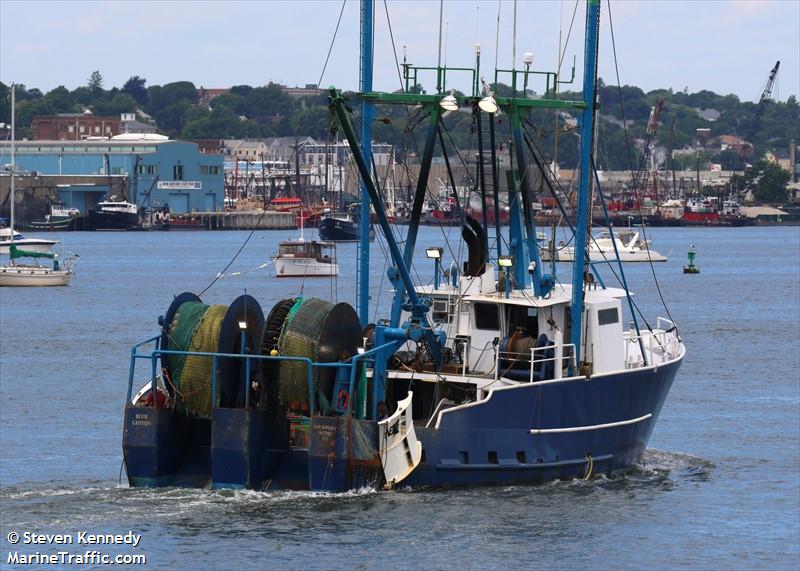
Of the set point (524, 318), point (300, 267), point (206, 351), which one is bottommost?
point (300, 267)

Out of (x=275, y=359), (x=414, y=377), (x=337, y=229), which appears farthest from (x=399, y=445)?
(x=337, y=229)

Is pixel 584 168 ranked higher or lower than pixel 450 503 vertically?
higher

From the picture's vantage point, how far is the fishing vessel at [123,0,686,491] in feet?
97.1

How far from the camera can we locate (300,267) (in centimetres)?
10862

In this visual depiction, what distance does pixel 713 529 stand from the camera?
3042 centimetres

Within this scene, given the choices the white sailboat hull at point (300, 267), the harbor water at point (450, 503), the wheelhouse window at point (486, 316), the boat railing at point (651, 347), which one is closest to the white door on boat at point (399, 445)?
the harbor water at point (450, 503)

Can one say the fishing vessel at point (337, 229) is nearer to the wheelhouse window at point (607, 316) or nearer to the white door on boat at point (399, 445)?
the wheelhouse window at point (607, 316)

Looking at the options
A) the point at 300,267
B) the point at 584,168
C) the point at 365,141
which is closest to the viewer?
the point at 584,168

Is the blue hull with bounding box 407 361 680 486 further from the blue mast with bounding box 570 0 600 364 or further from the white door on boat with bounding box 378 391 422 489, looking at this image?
the blue mast with bounding box 570 0 600 364

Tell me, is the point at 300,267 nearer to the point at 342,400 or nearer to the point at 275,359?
the point at 342,400

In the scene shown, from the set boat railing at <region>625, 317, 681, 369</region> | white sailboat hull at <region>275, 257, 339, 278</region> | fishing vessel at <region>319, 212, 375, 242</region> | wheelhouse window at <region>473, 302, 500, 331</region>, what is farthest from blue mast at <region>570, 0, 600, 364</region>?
fishing vessel at <region>319, 212, 375, 242</region>

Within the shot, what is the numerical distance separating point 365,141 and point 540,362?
16.9ft

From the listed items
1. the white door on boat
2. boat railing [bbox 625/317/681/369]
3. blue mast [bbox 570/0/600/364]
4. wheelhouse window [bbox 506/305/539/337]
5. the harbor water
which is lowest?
the harbor water

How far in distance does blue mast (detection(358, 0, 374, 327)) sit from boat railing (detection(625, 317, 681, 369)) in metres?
5.24
